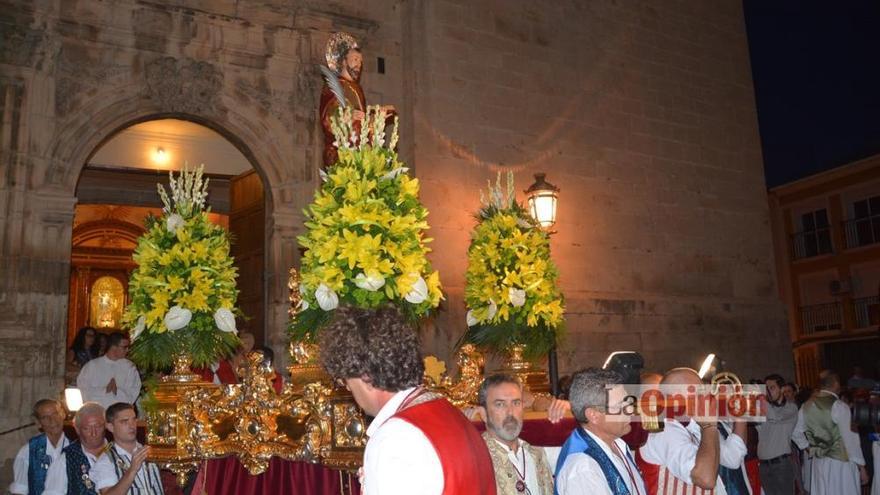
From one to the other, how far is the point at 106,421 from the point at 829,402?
695 centimetres

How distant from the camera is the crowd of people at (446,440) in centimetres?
220

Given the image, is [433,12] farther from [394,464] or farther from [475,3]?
[394,464]

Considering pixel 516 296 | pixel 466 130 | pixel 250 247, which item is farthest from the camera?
pixel 466 130

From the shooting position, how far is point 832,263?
26.5m

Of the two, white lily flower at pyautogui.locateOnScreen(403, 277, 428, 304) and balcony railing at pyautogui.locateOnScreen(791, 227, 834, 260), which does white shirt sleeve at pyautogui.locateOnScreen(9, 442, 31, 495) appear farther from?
balcony railing at pyautogui.locateOnScreen(791, 227, 834, 260)

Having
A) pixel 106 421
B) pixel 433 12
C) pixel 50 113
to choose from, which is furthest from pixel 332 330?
pixel 433 12

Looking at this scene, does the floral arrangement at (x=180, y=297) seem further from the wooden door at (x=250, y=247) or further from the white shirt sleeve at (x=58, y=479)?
the wooden door at (x=250, y=247)

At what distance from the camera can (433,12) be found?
400 inches

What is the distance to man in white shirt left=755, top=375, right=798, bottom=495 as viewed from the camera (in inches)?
343

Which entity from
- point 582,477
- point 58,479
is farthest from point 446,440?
point 58,479

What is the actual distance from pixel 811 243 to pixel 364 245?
27161 millimetres

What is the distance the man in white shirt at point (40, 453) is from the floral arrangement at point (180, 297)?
1.28 metres

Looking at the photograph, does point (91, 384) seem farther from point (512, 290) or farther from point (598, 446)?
point (598, 446)

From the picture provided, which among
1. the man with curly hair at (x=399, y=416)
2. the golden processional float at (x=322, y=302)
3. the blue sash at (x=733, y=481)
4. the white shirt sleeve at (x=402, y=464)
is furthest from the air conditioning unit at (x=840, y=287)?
the white shirt sleeve at (x=402, y=464)
